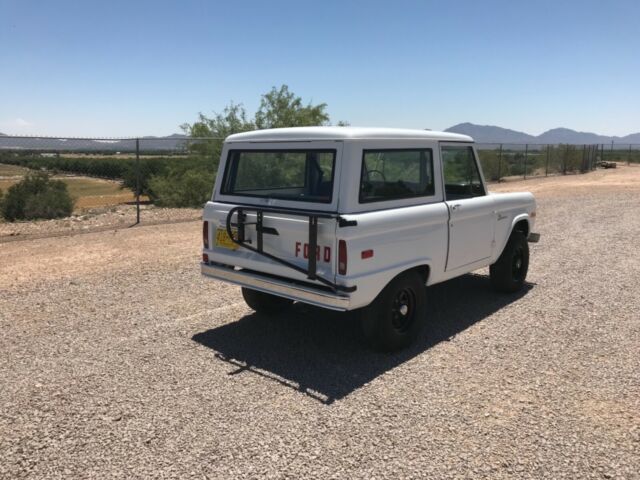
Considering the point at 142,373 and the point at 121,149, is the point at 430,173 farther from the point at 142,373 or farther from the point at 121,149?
the point at 121,149

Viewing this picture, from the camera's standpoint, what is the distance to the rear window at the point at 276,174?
483cm

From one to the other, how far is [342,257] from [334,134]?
Result: 41.1 inches

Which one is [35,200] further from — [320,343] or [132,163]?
[320,343]

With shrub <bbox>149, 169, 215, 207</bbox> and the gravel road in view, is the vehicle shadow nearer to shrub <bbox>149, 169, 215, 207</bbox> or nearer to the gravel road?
the gravel road

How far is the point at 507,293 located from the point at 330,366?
3136 mm

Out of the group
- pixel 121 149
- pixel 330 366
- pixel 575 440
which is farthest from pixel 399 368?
pixel 121 149

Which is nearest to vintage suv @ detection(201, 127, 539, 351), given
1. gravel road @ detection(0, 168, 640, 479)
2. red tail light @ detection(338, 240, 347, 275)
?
red tail light @ detection(338, 240, 347, 275)

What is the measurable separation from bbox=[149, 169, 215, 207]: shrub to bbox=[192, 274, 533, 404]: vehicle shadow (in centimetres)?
1063

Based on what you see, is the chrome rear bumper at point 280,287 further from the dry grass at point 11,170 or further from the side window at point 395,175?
the dry grass at point 11,170

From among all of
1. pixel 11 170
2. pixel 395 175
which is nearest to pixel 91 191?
pixel 11 170

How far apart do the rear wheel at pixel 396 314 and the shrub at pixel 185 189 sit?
11686mm

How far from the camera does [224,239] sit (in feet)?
16.7

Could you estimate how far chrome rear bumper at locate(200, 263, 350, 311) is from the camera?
4.21 m

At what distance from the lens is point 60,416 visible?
3658 millimetres
